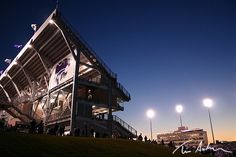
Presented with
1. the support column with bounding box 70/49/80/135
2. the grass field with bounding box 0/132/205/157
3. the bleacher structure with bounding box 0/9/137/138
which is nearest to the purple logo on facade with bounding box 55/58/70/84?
the bleacher structure with bounding box 0/9/137/138

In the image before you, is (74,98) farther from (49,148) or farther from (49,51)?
(49,148)

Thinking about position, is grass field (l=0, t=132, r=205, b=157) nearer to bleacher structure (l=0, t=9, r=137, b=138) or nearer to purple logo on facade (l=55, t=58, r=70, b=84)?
bleacher structure (l=0, t=9, r=137, b=138)

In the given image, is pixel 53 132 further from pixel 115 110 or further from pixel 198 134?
pixel 198 134

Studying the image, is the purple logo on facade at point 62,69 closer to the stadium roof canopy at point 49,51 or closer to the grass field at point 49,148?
the stadium roof canopy at point 49,51

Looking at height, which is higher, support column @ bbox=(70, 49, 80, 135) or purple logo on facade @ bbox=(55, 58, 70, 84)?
purple logo on facade @ bbox=(55, 58, 70, 84)

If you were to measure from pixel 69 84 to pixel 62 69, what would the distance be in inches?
203

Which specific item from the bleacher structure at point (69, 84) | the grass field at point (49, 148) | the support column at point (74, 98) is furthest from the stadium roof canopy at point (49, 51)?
the grass field at point (49, 148)

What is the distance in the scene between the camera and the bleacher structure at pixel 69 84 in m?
40.9

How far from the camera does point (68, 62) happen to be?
147 ft

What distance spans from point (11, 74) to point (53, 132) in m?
39.8

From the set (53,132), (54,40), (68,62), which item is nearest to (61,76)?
(68,62)

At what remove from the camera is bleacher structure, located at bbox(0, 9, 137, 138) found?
4088 centimetres

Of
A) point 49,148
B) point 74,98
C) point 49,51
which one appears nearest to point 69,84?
point 74,98

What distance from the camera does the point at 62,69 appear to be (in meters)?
46.2
